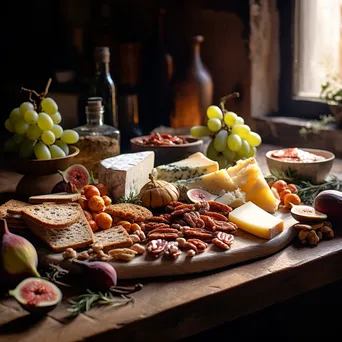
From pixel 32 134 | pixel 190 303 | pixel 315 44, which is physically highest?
pixel 315 44

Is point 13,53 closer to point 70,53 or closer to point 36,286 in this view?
point 70,53

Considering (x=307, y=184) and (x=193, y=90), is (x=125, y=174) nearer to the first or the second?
(x=307, y=184)

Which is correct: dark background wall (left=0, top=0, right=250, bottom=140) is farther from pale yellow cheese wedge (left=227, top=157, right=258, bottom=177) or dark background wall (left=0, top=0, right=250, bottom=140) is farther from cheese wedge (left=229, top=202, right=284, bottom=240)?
cheese wedge (left=229, top=202, right=284, bottom=240)

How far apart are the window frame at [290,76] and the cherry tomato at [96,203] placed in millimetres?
1162

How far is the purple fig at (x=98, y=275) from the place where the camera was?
1.16 m

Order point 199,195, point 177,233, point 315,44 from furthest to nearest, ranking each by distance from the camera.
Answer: point 315,44 < point 199,195 < point 177,233

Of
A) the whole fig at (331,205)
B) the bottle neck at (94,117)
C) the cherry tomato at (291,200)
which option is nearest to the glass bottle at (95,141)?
the bottle neck at (94,117)

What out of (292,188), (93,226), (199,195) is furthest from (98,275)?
(292,188)

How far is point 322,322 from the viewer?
1798 millimetres

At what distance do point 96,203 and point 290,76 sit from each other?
1.25 m

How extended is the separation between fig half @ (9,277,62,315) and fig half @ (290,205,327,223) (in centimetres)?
60

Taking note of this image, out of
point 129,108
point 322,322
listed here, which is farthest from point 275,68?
point 322,322

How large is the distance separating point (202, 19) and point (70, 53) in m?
0.77

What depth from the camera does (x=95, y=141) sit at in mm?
1868
